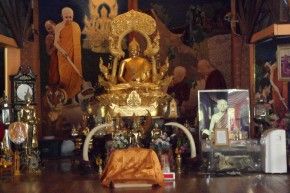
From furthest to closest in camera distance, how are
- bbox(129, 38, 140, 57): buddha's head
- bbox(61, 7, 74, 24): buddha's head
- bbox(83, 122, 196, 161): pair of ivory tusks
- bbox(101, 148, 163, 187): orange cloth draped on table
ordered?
bbox(61, 7, 74, 24): buddha's head < bbox(129, 38, 140, 57): buddha's head < bbox(83, 122, 196, 161): pair of ivory tusks < bbox(101, 148, 163, 187): orange cloth draped on table

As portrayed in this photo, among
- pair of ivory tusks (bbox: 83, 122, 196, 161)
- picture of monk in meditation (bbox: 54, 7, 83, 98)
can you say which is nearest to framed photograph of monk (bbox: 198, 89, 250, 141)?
pair of ivory tusks (bbox: 83, 122, 196, 161)

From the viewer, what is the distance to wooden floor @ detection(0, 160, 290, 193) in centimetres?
540

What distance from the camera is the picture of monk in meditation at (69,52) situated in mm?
8828

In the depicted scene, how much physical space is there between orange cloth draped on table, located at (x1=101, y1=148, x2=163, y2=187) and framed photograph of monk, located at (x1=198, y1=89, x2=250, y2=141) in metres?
1.48

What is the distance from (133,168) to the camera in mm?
5688

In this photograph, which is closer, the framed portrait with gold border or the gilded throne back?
the framed portrait with gold border

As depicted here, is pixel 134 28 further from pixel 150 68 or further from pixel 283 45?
pixel 283 45

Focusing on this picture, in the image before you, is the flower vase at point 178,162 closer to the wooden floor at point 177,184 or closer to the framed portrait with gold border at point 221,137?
the wooden floor at point 177,184

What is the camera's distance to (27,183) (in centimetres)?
599

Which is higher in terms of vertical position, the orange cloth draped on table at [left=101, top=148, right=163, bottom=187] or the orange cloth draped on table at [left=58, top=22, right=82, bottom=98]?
the orange cloth draped on table at [left=58, top=22, right=82, bottom=98]

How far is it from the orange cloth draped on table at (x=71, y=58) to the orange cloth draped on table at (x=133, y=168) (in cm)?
329

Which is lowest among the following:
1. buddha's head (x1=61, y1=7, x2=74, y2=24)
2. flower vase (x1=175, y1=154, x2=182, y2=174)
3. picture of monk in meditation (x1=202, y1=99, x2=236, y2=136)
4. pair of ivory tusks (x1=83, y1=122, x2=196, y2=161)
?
flower vase (x1=175, y1=154, x2=182, y2=174)

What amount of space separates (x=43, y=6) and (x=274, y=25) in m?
3.68

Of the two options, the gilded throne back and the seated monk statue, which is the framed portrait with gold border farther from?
the seated monk statue
